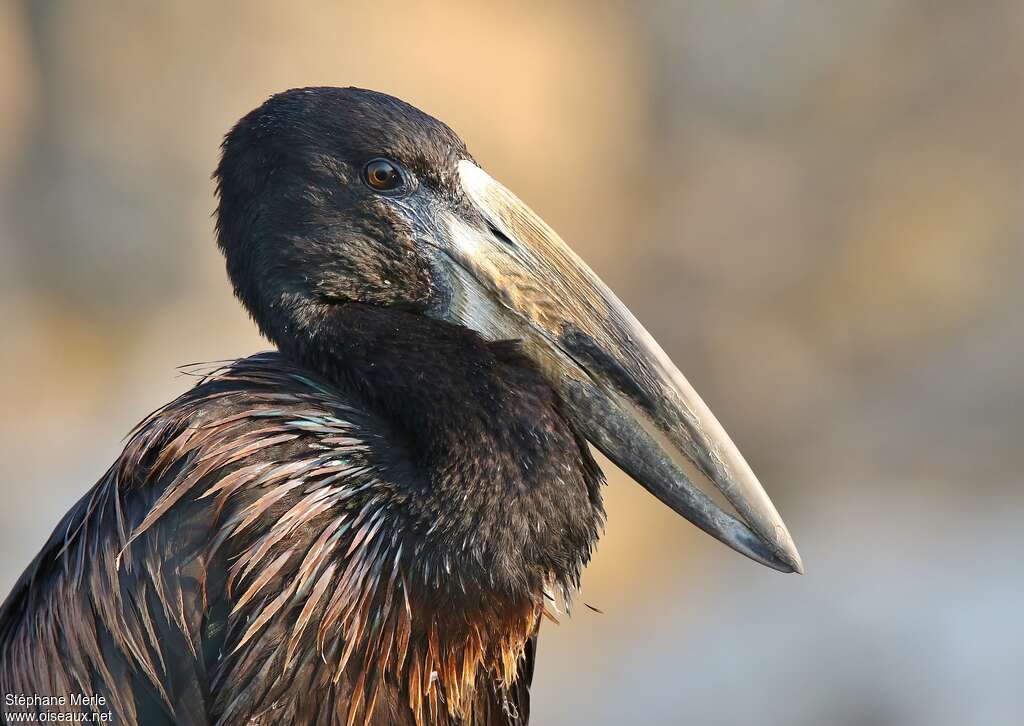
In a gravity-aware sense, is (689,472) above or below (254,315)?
below

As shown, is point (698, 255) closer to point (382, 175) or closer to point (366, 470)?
point (382, 175)

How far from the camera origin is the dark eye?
252cm

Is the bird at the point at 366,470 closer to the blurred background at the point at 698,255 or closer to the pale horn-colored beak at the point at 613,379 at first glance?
the pale horn-colored beak at the point at 613,379

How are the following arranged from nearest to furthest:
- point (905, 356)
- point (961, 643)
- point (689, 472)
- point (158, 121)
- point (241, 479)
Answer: point (241, 479)
point (689, 472)
point (961, 643)
point (158, 121)
point (905, 356)

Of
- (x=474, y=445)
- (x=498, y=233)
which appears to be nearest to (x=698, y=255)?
(x=498, y=233)

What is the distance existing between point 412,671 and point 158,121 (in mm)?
5574

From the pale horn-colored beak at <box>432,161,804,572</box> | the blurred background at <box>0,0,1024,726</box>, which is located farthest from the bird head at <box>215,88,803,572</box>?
the blurred background at <box>0,0,1024,726</box>

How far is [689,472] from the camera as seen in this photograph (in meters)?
2.48

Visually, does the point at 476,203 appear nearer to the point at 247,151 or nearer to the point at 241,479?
the point at 247,151

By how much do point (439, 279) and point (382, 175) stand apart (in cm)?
26

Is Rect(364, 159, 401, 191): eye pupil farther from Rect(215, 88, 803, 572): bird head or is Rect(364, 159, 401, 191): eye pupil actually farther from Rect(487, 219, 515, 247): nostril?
Rect(487, 219, 515, 247): nostril

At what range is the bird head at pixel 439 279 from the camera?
8.13 feet

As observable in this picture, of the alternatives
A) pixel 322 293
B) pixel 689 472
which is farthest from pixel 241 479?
pixel 689 472

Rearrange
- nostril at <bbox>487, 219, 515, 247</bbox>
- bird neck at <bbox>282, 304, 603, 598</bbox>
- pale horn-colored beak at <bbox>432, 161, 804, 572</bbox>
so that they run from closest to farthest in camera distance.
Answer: bird neck at <bbox>282, 304, 603, 598</bbox>, pale horn-colored beak at <bbox>432, 161, 804, 572</bbox>, nostril at <bbox>487, 219, 515, 247</bbox>
